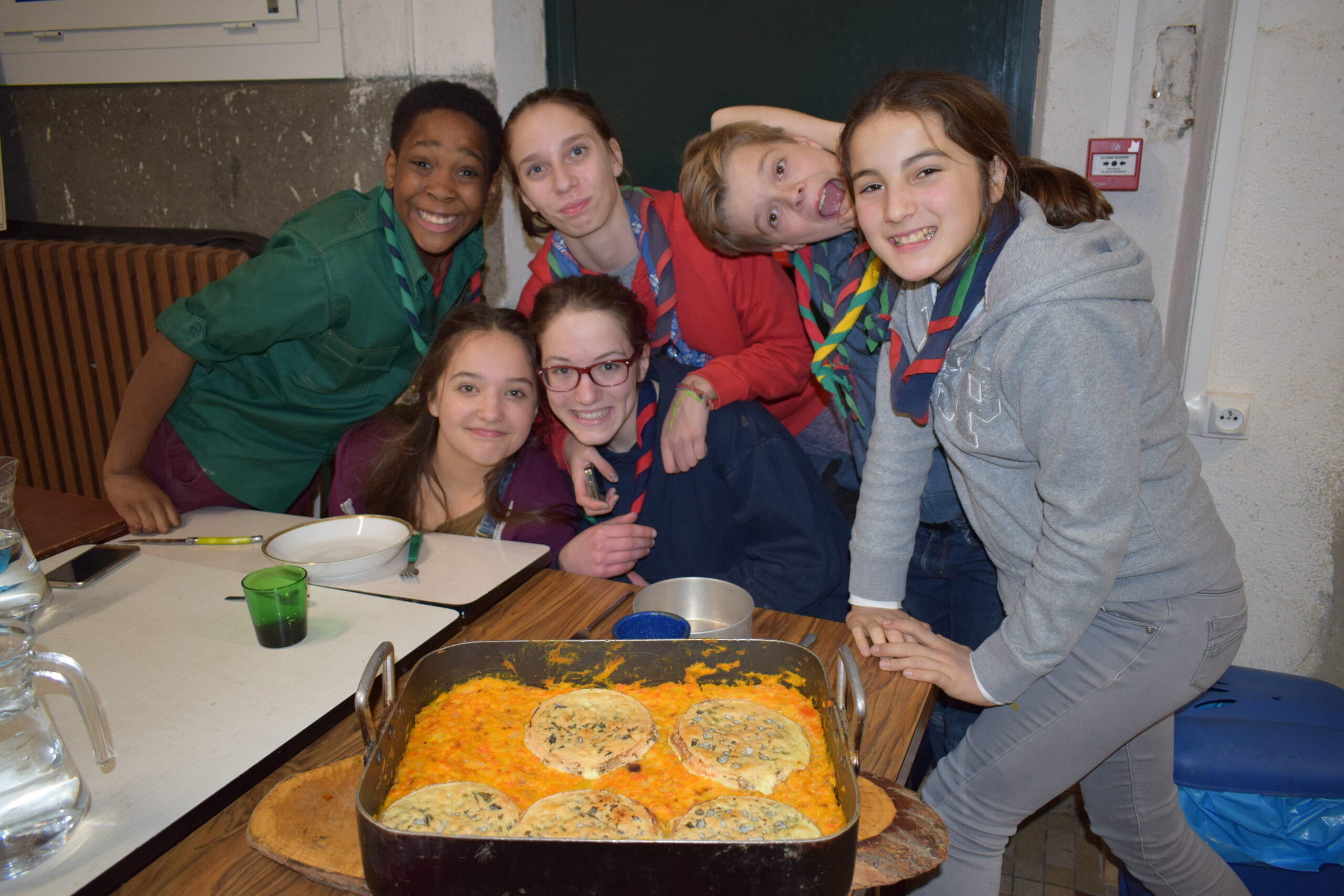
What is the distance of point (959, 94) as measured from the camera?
3.96 feet

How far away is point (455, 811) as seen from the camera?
34.2 inches

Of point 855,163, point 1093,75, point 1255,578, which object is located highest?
point 1093,75

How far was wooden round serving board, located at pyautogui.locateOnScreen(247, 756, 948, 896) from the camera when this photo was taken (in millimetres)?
814

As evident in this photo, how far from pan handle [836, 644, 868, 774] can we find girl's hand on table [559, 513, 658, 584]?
701mm

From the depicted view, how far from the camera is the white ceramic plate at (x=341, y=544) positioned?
4.66 ft

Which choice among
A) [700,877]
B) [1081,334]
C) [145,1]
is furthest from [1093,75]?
[145,1]

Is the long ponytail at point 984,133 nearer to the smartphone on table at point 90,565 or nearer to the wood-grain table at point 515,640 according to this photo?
the wood-grain table at point 515,640

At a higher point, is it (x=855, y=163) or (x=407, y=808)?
(x=855, y=163)

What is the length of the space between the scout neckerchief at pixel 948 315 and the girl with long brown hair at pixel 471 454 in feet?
2.65

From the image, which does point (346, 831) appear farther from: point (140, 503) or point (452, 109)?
point (452, 109)

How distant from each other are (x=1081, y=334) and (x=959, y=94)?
39 centimetres

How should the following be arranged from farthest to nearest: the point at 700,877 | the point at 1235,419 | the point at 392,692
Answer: the point at 1235,419 → the point at 392,692 → the point at 700,877

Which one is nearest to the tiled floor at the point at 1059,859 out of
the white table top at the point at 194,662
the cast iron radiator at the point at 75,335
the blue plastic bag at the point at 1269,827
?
the blue plastic bag at the point at 1269,827

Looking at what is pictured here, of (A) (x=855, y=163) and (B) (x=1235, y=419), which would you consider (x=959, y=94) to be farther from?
(B) (x=1235, y=419)
